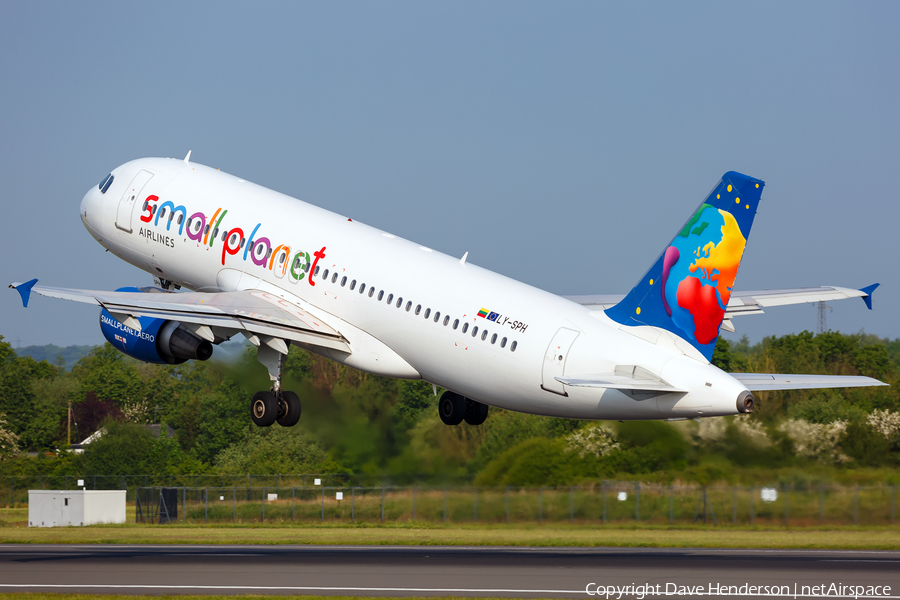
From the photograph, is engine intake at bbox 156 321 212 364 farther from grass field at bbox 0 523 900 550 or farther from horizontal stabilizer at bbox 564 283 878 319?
grass field at bbox 0 523 900 550

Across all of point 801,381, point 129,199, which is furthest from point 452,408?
point 129,199

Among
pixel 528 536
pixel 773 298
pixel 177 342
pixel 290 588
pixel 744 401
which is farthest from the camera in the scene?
pixel 528 536

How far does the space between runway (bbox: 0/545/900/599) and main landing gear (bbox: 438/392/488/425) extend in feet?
14.8

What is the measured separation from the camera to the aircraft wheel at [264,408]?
3556cm

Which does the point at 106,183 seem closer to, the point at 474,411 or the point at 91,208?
the point at 91,208

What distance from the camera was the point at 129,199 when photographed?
134ft

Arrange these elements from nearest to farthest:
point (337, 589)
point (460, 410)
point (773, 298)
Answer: point (337, 589), point (773, 298), point (460, 410)

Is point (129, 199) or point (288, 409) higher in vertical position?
point (129, 199)

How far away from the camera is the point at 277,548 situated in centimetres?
4609

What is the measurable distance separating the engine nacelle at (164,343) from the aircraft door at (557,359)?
1186 cm

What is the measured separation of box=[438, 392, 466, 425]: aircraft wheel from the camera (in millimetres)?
37688

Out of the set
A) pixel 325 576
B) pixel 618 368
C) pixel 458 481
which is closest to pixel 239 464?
pixel 458 481

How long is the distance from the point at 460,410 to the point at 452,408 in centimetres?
27

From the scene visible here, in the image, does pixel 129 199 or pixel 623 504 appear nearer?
pixel 129 199
